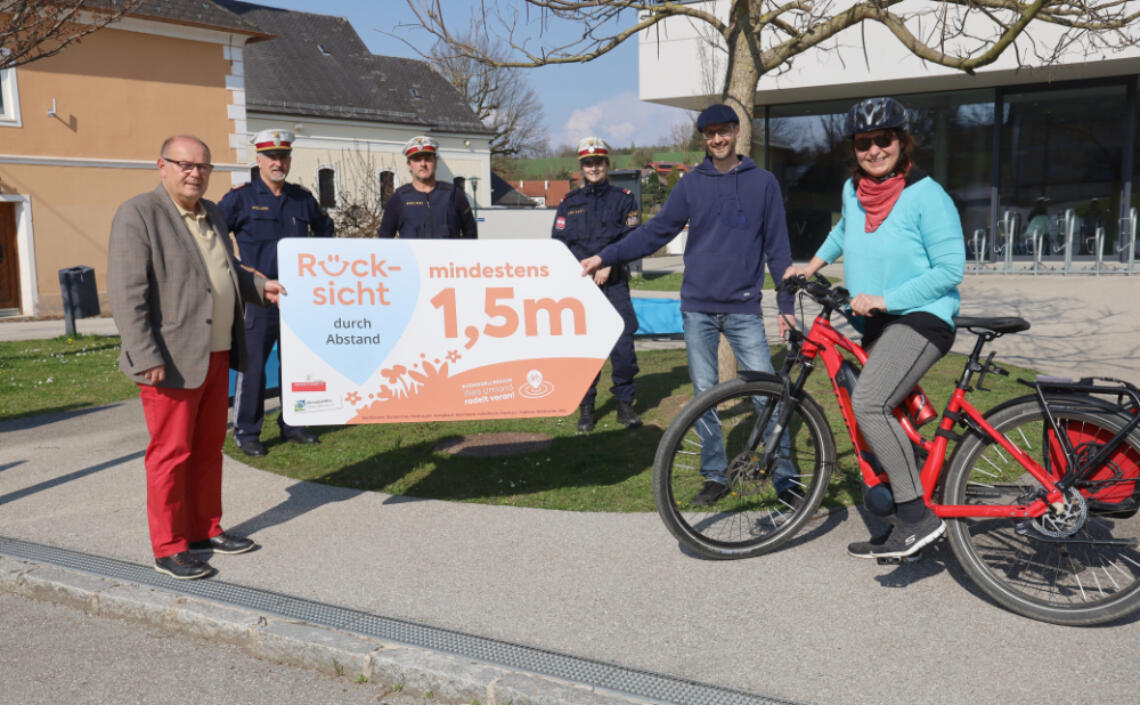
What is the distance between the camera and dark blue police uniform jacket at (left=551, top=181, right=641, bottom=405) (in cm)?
729

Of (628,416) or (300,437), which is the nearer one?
(300,437)

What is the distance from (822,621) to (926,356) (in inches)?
45.5

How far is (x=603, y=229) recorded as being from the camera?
730 centimetres

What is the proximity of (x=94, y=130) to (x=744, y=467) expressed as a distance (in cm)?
2213

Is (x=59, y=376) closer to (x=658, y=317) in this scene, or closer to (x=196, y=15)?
(x=658, y=317)

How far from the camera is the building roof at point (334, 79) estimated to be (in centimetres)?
4012

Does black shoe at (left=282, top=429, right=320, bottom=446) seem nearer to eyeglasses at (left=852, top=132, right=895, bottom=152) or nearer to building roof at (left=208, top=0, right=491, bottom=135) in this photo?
eyeglasses at (left=852, top=132, right=895, bottom=152)

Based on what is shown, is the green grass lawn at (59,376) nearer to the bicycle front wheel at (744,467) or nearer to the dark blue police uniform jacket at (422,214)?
the dark blue police uniform jacket at (422,214)

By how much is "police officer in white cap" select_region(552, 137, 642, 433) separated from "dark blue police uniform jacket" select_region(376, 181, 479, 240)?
0.82m

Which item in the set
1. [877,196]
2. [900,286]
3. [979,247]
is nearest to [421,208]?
[877,196]

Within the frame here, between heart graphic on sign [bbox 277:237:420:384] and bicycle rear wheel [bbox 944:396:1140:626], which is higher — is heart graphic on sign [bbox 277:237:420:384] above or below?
above

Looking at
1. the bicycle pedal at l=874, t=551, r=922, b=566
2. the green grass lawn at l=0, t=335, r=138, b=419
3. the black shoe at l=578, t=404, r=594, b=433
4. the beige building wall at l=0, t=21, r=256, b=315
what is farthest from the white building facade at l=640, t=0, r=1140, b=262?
the bicycle pedal at l=874, t=551, r=922, b=566

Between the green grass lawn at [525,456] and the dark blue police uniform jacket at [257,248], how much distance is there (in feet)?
1.16

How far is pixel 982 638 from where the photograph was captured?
135 inches
